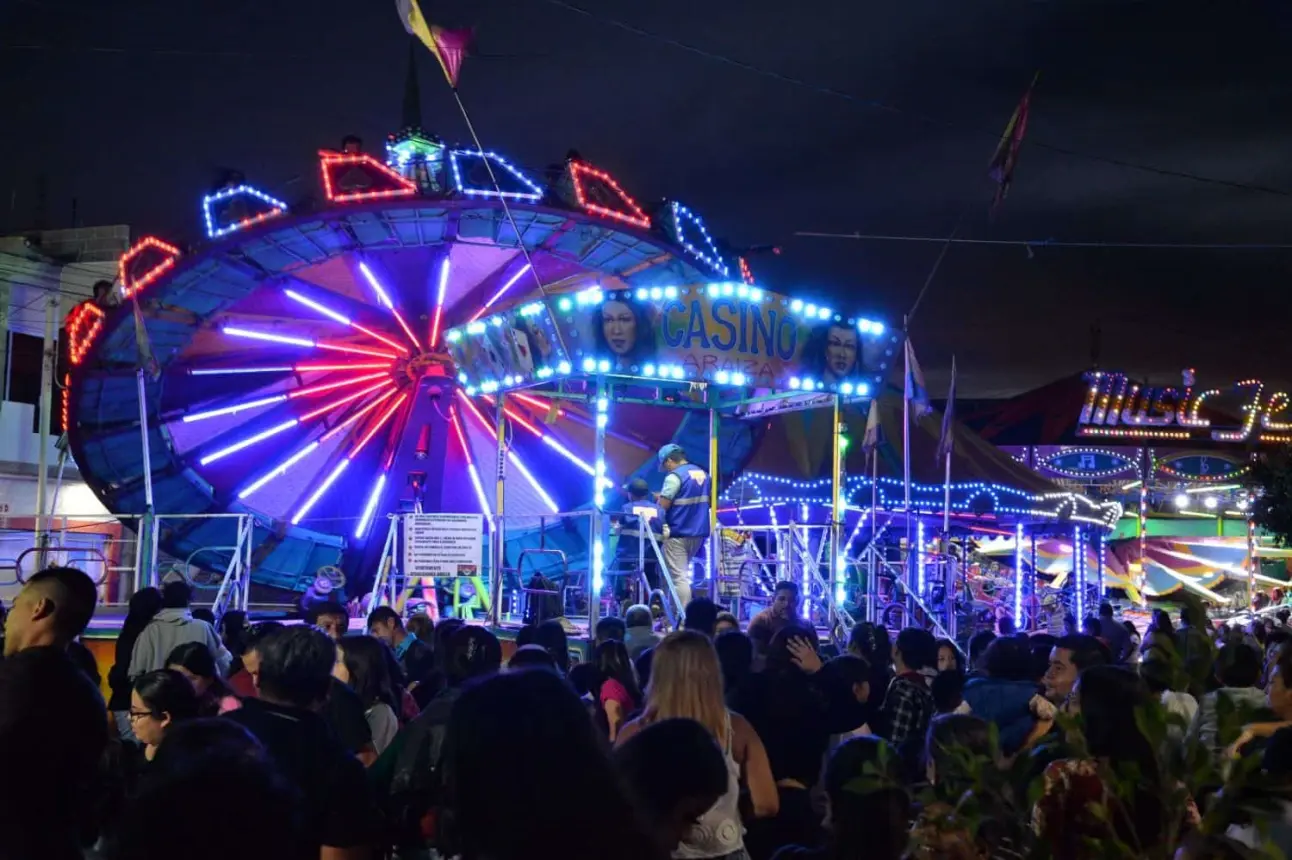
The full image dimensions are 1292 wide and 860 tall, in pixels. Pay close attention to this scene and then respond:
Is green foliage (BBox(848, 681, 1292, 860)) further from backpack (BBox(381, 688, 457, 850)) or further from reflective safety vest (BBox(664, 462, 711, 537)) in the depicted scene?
reflective safety vest (BBox(664, 462, 711, 537))

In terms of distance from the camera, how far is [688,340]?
13.0 meters

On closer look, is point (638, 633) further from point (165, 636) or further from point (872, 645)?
point (165, 636)

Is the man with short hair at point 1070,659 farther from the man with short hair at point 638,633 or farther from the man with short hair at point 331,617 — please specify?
the man with short hair at point 331,617

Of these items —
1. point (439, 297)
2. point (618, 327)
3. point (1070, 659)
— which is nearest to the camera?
point (1070, 659)

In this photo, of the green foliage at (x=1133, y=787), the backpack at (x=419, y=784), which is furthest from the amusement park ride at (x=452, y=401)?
Result: the green foliage at (x=1133, y=787)

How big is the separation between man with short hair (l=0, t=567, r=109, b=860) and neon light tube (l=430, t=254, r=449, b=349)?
57.6 ft

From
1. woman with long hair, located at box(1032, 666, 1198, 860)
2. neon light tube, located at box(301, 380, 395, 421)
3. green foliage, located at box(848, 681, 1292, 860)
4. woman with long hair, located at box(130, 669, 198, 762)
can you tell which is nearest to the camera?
green foliage, located at box(848, 681, 1292, 860)

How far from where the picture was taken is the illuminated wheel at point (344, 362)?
18.7m

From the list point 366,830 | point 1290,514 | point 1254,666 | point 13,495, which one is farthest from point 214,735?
point 13,495

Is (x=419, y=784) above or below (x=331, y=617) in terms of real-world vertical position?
below

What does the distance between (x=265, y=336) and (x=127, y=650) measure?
1371 cm

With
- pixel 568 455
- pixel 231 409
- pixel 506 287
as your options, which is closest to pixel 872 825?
pixel 506 287

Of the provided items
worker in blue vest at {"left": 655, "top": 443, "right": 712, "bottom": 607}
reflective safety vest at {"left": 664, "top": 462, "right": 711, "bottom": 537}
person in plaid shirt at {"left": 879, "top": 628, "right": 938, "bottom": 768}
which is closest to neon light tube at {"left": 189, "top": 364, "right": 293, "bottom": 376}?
worker in blue vest at {"left": 655, "top": 443, "right": 712, "bottom": 607}

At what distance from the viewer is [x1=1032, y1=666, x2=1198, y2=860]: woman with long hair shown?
2.36 m
